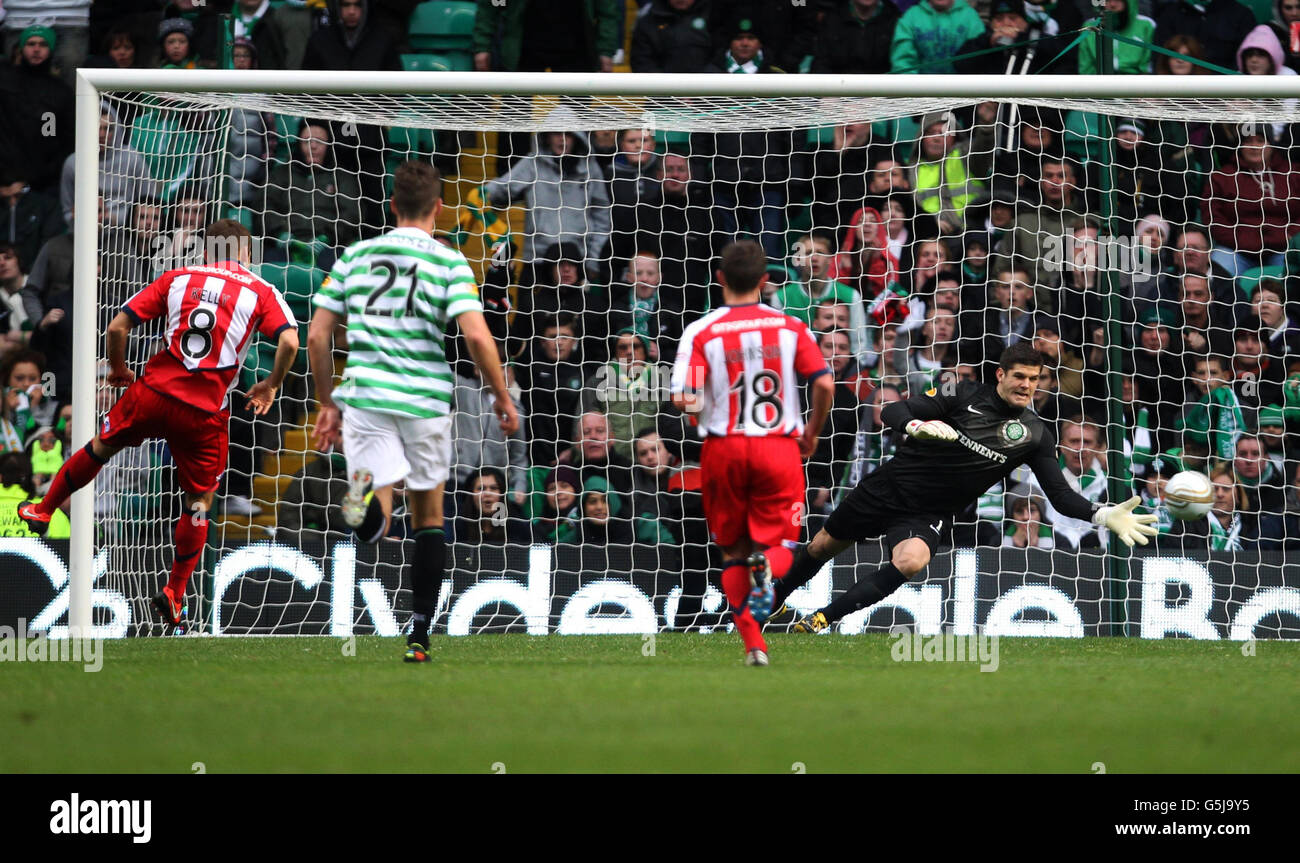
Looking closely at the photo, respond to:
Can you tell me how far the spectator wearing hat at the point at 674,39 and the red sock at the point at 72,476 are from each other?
5404mm

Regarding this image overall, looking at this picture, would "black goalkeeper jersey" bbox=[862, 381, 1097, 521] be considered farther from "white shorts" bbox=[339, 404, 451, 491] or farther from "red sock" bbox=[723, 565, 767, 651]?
"white shorts" bbox=[339, 404, 451, 491]

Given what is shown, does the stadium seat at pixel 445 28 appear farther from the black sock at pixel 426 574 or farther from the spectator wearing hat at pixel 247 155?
the black sock at pixel 426 574

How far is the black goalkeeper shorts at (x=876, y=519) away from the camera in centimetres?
854

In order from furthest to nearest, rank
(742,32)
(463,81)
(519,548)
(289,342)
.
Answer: (742,32), (519,548), (463,81), (289,342)

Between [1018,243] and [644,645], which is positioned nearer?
[644,645]

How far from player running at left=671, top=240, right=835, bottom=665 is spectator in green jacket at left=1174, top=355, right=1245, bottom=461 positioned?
14.2 feet

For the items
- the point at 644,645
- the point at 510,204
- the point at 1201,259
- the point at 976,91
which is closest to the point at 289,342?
the point at 644,645

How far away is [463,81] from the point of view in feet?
27.3

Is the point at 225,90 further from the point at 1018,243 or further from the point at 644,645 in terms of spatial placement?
the point at 1018,243

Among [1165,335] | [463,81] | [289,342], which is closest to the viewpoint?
[289,342]

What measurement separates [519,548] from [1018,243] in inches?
151

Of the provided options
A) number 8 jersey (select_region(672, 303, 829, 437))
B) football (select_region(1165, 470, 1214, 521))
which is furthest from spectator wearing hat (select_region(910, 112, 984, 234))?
number 8 jersey (select_region(672, 303, 829, 437))

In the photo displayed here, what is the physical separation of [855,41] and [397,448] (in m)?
6.20

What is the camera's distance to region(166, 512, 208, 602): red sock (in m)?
7.88
